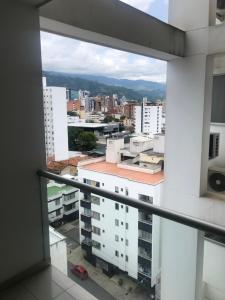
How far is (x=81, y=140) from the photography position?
3.60 m

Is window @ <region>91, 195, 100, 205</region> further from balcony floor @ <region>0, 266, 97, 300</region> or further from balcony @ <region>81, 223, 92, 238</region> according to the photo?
balcony floor @ <region>0, 266, 97, 300</region>

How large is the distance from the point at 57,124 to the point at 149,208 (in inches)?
68.7

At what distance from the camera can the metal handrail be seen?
3.98ft

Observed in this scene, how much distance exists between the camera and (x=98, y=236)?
6.18 ft

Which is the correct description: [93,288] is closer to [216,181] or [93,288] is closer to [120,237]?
[120,237]

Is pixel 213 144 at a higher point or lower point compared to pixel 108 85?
lower

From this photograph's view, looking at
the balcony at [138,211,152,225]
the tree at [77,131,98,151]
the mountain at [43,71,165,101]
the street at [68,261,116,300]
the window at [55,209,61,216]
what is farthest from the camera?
the tree at [77,131,98,151]

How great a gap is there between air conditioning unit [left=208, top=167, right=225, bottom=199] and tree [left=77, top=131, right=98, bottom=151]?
2.60m

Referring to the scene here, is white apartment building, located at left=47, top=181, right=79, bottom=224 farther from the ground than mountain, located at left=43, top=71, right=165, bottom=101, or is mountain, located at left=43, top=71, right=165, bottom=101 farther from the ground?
mountain, located at left=43, top=71, right=165, bottom=101

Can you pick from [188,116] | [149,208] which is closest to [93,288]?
[149,208]

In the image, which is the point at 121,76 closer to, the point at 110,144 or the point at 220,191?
the point at 110,144

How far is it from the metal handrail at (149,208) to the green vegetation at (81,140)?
1.36 meters

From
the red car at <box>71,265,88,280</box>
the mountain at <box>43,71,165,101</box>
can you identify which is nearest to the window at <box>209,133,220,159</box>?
the mountain at <box>43,71,165,101</box>

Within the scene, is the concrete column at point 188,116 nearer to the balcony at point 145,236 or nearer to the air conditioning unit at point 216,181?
the air conditioning unit at point 216,181
